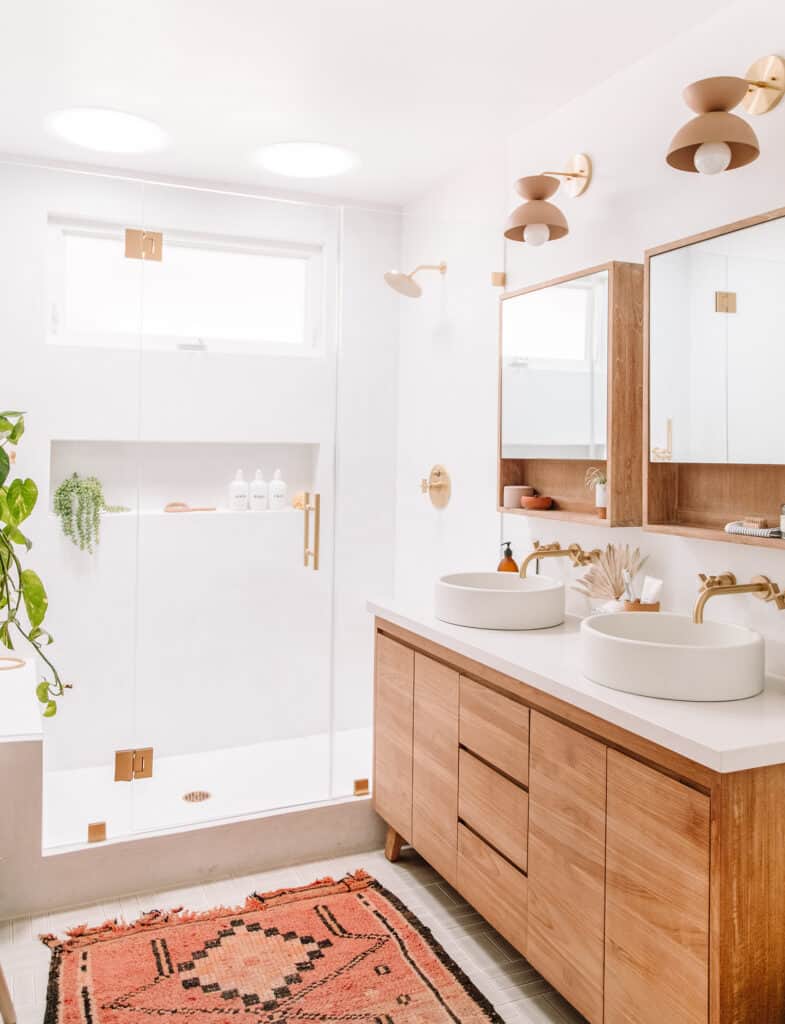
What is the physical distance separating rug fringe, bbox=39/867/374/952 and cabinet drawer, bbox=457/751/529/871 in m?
0.60

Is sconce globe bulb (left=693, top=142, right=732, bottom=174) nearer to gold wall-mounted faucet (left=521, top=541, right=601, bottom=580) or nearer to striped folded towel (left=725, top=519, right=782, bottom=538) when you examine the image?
striped folded towel (left=725, top=519, right=782, bottom=538)

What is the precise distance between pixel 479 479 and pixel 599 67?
4.57 feet

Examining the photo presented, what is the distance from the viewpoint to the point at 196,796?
2949mm

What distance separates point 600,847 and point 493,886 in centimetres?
52

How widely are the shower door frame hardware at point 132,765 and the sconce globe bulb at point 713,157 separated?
2.41 metres

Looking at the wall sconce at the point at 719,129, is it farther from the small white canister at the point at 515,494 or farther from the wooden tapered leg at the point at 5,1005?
the wooden tapered leg at the point at 5,1005

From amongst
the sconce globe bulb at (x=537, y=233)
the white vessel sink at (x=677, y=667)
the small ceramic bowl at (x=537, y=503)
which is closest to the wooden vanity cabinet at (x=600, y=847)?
the white vessel sink at (x=677, y=667)

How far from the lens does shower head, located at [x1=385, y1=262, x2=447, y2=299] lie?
3.21m

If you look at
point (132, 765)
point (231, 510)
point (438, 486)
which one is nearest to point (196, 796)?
point (132, 765)

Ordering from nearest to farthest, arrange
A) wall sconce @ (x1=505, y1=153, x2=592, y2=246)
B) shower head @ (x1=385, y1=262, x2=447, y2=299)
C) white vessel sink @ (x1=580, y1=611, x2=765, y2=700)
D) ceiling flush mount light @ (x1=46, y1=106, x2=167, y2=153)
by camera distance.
→ white vessel sink @ (x1=580, y1=611, x2=765, y2=700) < wall sconce @ (x1=505, y1=153, x2=592, y2=246) < ceiling flush mount light @ (x1=46, y1=106, x2=167, y2=153) < shower head @ (x1=385, y1=262, x2=447, y2=299)

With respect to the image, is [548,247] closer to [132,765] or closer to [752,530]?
[752,530]

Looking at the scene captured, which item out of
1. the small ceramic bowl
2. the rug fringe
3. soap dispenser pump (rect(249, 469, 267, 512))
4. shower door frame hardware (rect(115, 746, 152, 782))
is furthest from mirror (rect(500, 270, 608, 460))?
shower door frame hardware (rect(115, 746, 152, 782))

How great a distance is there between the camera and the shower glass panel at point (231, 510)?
9.78 ft

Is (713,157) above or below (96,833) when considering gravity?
above
